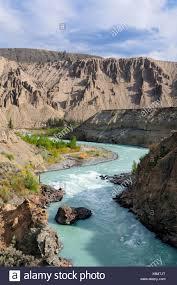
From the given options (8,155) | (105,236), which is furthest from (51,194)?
(8,155)

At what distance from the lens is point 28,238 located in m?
23.5

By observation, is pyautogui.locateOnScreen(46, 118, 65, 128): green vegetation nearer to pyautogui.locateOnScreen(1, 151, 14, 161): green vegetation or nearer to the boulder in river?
pyautogui.locateOnScreen(1, 151, 14, 161): green vegetation

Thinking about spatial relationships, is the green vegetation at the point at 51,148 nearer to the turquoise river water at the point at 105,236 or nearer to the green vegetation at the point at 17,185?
the turquoise river water at the point at 105,236

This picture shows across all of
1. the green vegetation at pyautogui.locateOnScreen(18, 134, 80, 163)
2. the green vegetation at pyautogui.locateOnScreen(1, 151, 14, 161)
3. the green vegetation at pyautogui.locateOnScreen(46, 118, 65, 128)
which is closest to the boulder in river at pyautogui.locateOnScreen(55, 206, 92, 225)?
the green vegetation at pyautogui.locateOnScreen(1, 151, 14, 161)

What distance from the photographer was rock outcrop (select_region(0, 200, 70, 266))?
2202 centimetres

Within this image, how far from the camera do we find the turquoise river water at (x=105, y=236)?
25438 millimetres

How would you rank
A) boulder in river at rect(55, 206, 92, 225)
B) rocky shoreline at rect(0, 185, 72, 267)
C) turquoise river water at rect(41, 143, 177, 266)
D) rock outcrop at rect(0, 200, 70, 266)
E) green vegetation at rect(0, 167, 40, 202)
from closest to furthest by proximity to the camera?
1. rocky shoreline at rect(0, 185, 72, 267)
2. rock outcrop at rect(0, 200, 70, 266)
3. turquoise river water at rect(41, 143, 177, 266)
4. boulder in river at rect(55, 206, 92, 225)
5. green vegetation at rect(0, 167, 40, 202)

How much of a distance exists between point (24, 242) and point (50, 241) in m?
1.42

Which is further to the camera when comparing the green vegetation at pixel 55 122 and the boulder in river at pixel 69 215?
the green vegetation at pixel 55 122

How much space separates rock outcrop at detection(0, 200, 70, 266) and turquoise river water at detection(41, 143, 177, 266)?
93.9 inches

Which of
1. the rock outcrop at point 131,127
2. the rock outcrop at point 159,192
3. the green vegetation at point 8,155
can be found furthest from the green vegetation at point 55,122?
the rock outcrop at point 159,192

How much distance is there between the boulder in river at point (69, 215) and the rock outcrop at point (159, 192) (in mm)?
4262

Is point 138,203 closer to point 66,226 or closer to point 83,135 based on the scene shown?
point 66,226

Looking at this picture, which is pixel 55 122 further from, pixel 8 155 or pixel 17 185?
pixel 17 185
